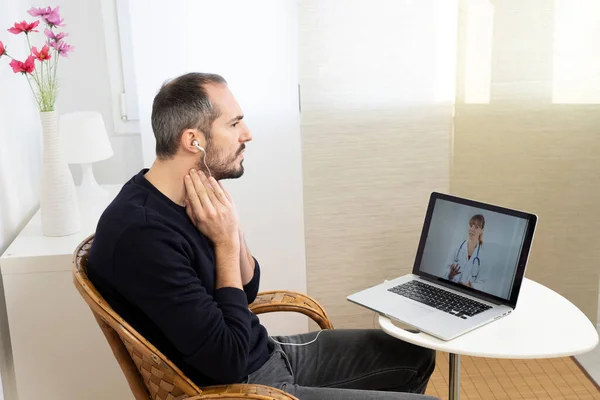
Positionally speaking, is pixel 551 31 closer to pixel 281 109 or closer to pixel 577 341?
pixel 281 109

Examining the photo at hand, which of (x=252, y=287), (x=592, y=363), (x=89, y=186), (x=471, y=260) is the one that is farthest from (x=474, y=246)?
(x=89, y=186)

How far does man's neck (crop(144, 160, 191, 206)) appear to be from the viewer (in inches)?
62.1

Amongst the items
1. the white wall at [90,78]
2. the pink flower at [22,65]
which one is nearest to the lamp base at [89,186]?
the white wall at [90,78]

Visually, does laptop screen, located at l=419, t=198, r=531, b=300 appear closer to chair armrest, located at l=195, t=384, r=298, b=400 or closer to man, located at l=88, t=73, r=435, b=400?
man, located at l=88, t=73, r=435, b=400

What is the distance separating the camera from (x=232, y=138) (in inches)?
63.4

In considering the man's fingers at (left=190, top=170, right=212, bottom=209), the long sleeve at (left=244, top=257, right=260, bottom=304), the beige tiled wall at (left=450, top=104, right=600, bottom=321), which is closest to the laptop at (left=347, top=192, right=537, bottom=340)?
the long sleeve at (left=244, top=257, right=260, bottom=304)

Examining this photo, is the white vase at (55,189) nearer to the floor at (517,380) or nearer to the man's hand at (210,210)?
the man's hand at (210,210)

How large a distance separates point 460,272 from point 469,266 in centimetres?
3

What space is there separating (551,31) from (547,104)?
0.27 meters

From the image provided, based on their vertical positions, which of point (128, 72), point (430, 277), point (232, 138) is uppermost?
point (128, 72)

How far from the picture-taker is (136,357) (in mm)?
1480

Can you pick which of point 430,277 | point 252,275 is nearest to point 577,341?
point 430,277

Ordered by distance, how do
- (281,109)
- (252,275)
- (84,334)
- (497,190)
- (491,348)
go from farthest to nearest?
(497,190) → (281,109) → (84,334) → (252,275) → (491,348)

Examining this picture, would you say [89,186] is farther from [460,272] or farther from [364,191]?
[460,272]
